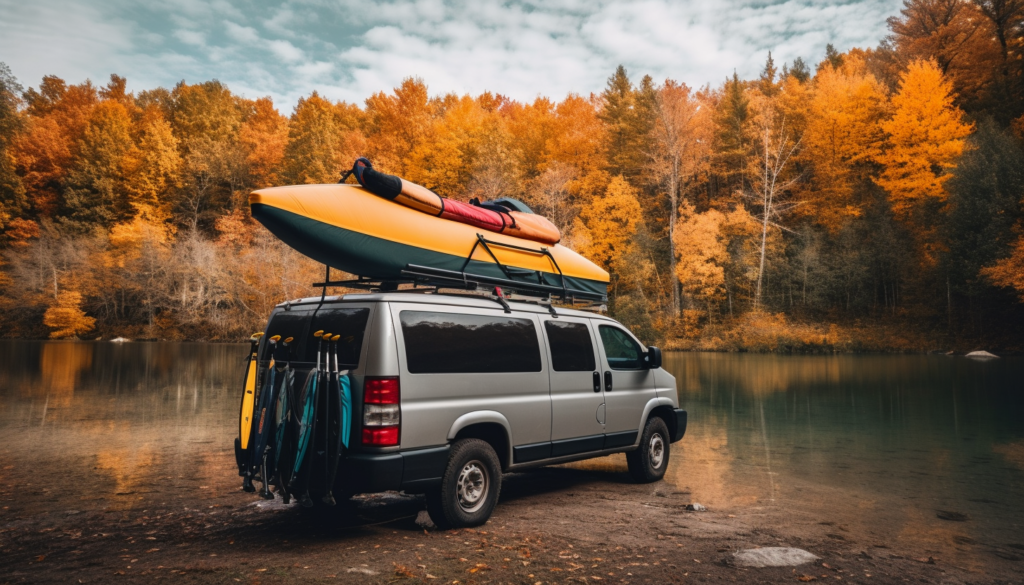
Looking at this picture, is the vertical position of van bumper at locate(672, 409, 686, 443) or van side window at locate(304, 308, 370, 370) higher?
van side window at locate(304, 308, 370, 370)

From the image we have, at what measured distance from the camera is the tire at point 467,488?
558cm

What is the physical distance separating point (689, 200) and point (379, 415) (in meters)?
47.2

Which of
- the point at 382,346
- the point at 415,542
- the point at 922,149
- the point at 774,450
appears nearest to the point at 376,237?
the point at 382,346

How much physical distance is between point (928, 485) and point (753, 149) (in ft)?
137

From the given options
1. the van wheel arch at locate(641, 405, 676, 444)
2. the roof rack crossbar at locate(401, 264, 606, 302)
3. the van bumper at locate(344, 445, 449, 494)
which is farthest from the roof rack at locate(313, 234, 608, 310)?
the van wheel arch at locate(641, 405, 676, 444)

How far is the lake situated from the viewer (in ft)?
21.9

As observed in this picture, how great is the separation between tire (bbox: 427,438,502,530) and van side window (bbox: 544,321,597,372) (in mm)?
1307

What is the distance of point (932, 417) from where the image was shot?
1391 cm

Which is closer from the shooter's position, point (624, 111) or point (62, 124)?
point (624, 111)

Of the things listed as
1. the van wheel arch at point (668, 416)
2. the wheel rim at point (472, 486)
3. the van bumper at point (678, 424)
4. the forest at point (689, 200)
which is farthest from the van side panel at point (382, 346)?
the forest at point (689, 200)

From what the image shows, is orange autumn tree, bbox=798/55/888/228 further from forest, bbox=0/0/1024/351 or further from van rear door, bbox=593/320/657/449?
van rear door, bbox=593/320/657/449

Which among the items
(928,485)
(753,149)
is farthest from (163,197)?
(928,485)

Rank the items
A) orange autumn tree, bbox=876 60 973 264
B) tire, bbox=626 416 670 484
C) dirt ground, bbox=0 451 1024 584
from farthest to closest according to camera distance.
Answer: orange autumn tree, bbox=876 60 973 264
tire, bbox=626 416 670 484
dirt ground, bbox=0 451 1024 584

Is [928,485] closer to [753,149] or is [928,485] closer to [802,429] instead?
[802,429]
